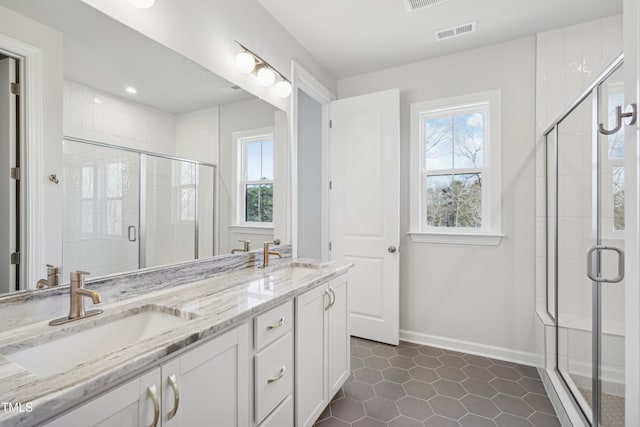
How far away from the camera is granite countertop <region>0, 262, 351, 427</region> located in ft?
1.98

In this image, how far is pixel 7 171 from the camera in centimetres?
96

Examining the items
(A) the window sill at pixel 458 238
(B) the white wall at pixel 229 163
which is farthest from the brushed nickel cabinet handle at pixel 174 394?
(A) the window sill at pixel 458 238

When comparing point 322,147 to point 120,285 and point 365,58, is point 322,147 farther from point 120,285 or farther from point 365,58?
point 120,285

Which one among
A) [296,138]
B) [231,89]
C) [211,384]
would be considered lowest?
[211,384]

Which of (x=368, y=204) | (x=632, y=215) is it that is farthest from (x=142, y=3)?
(x=368, y=204)

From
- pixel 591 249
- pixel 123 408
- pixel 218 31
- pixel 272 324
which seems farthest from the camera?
pixel 218 31

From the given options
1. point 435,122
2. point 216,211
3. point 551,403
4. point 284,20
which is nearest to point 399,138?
point 435,122

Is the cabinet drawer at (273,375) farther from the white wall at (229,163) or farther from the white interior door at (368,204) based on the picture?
the white interior door at (368,204)

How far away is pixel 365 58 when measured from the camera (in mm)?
2836

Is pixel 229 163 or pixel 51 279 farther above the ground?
pixel 229 163

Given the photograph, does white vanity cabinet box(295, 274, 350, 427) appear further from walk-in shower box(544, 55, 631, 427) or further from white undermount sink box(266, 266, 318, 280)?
walk-in shower box(544, 55, 631, 427)

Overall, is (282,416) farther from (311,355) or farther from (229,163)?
(229,163)

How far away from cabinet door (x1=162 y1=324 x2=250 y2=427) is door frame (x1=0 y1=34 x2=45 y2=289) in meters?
0.61

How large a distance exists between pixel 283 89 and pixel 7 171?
5.56ft
